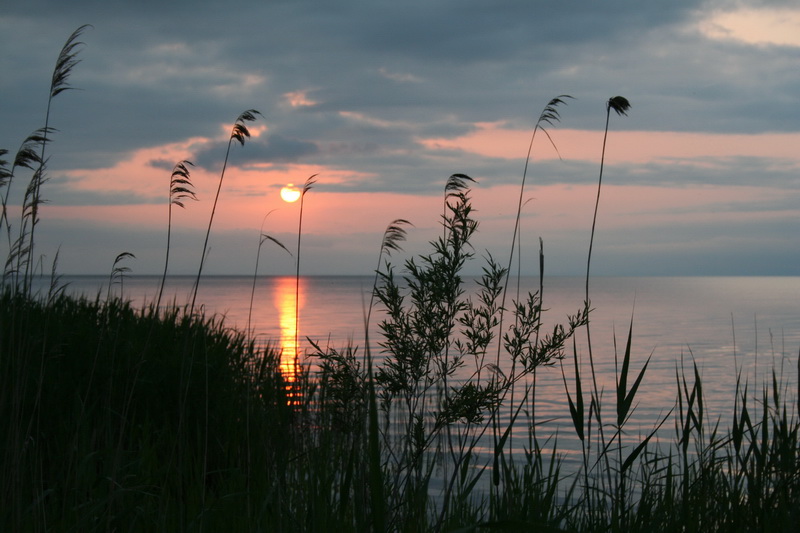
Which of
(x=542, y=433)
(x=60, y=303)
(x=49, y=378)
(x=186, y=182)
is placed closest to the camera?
(x=186, y=182)

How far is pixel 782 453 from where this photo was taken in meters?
3.84

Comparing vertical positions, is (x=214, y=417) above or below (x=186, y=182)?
below

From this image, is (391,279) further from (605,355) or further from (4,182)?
(605,355)

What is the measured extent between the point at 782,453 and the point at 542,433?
41.0ft

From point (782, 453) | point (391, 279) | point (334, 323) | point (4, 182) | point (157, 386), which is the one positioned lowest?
point (334, 323)

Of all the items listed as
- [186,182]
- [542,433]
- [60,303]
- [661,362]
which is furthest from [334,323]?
[186,182]

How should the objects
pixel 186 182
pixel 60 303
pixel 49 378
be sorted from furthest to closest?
pixel 60 303, pixel 49 378, pixel 186 182

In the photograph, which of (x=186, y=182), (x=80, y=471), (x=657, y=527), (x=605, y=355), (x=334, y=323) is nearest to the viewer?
(x=657, y=527)

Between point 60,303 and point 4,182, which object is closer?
point 4,182

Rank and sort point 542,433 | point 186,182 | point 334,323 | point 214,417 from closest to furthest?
point 186,182, point 214,417, point 542,433, point 334,323

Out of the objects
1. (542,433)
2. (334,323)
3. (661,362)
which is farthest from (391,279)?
(334,323)

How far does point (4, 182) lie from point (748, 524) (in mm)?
5220

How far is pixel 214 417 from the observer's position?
7.19m

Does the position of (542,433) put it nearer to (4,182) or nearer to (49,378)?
(49,378)
